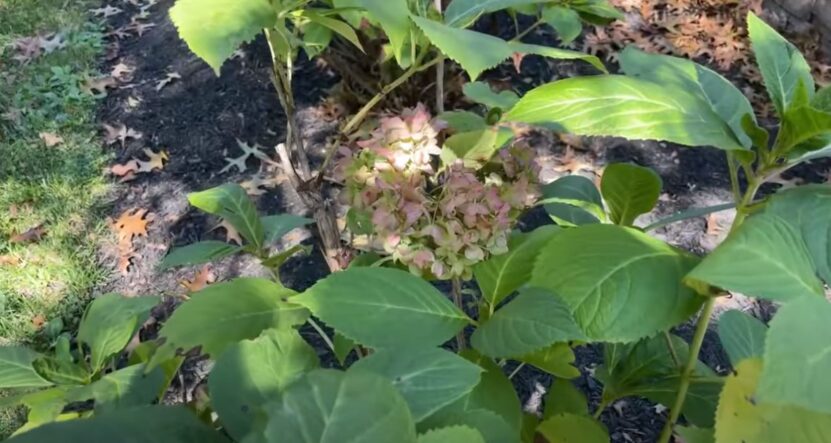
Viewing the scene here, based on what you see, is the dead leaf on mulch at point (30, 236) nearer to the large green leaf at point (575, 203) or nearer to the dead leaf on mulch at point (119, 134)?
the dead leaf on mulch at point (119, 134)

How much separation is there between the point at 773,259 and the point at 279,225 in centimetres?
93

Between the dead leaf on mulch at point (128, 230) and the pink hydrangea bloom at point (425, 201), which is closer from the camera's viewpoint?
the pink hydrangea bloom at point (425, 201)

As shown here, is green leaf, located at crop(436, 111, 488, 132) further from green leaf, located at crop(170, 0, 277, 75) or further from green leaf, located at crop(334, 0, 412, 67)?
green leaf, located at crop(170, 0, 277, 75)

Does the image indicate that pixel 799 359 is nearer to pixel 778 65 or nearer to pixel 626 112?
pixel 626 112

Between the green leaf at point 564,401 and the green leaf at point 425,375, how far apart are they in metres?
0.52

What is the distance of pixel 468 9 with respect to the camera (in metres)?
1.22

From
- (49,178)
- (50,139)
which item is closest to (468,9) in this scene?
(49,178)

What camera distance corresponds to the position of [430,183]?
1.12 metres

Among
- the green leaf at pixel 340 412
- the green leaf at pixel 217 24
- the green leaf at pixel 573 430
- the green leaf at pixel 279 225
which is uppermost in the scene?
the green leaf at pixel 217 24

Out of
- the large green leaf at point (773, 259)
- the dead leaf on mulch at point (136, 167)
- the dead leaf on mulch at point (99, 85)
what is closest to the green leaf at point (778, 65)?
the large green leaf at point (773, 259)

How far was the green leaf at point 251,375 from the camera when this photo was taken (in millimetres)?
674

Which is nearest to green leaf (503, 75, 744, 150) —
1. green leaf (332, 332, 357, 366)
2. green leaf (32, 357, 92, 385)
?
green leaf (332, 332, 357, 366)

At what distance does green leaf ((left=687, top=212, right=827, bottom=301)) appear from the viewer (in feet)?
2.23

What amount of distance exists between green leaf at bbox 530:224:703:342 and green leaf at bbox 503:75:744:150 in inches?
5.3
